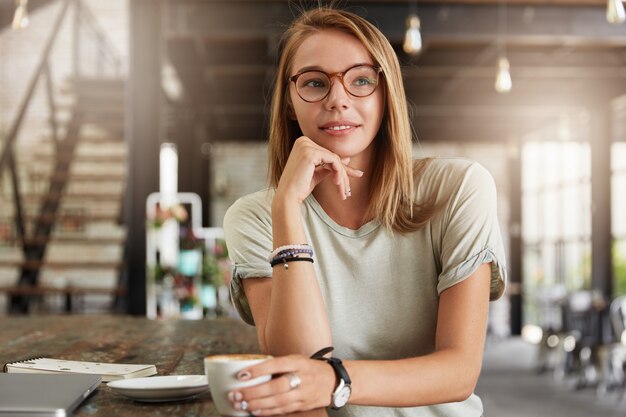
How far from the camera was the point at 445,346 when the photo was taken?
4.30 feet

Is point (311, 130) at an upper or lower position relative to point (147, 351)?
upper

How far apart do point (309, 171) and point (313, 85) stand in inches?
7.5

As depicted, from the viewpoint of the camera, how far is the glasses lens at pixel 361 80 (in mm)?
1460

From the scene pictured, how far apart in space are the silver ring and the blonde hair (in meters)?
0.55

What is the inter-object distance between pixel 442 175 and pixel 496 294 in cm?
26

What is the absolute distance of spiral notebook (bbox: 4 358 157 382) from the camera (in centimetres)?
123

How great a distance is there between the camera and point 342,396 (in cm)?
105

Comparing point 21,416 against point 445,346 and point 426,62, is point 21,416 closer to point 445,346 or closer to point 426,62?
point 445,346

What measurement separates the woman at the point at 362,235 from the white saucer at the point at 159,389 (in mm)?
254

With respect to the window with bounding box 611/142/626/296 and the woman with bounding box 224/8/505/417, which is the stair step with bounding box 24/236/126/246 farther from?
the window with bounding box 611/142/626/296

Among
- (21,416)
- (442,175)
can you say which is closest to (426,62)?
(442,175)

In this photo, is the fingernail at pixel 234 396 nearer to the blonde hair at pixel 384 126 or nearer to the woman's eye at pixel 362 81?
the blonde hair at pixel 384 126

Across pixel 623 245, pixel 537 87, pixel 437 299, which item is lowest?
pixel 623 245


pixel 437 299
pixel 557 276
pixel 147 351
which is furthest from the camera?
pixel 557 276
